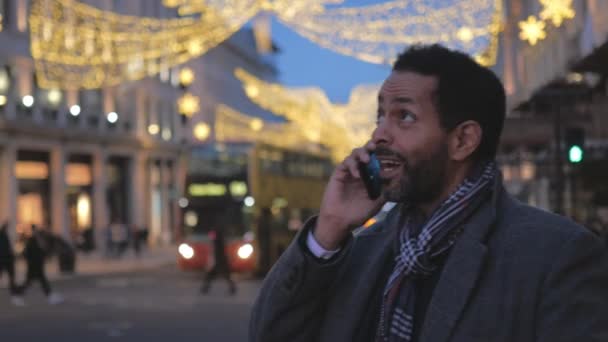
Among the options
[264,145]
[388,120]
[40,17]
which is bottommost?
[388,120]

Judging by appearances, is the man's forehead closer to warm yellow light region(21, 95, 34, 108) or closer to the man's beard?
the man's beard

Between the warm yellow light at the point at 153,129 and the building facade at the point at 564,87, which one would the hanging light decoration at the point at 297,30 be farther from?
the warm yellow light at the point at 153,129

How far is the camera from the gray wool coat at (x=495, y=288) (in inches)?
88.8

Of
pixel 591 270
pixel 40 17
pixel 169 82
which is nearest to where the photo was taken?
pixel 591 270

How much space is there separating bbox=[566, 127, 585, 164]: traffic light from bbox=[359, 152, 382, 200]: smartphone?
14984 mm

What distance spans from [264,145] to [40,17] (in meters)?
10.5

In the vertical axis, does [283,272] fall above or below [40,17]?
below

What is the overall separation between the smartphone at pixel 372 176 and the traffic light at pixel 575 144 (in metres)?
15.0

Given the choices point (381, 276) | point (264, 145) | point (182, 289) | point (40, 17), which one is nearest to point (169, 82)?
point (40, 17)

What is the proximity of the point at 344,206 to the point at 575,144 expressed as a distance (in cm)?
1497

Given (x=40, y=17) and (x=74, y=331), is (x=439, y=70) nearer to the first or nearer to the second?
(x=74, y=331)

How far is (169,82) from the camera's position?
60.4m

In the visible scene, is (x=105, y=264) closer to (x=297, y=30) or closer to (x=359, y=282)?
(x=297, y=30)

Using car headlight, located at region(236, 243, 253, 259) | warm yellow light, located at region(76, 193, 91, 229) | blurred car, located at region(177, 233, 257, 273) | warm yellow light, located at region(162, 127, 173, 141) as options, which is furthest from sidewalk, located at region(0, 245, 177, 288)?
warm yellow light, located at region(162, 127, 173, 141)
